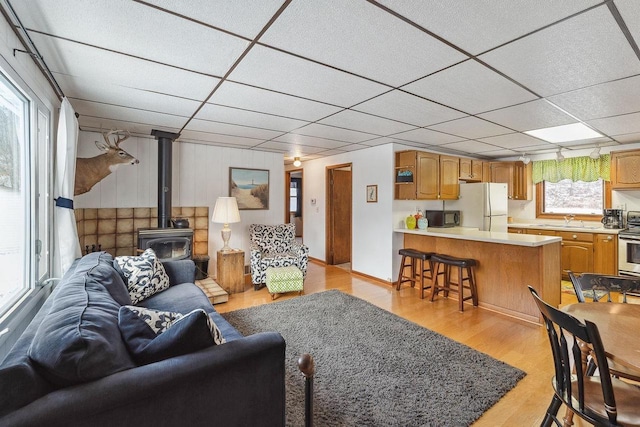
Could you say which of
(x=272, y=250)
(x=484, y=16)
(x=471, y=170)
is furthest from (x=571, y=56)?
(x=272, y=250)

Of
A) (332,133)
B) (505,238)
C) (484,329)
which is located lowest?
(484,329)

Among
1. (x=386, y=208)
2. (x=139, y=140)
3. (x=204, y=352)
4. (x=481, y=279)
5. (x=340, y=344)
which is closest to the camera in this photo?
(x=204, y=352)

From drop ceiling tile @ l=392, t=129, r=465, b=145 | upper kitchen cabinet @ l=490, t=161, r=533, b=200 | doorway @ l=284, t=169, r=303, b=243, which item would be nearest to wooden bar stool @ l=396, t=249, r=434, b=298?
drop ceiling tile @ l=392, t=129, r=465, b=145

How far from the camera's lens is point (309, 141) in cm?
448

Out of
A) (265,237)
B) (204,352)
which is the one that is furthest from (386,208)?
(204,352)

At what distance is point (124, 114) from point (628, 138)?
626cm

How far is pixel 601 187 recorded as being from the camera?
4.94 meters

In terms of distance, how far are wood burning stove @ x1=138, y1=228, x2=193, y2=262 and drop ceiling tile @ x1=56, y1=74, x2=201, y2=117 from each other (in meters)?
1.56

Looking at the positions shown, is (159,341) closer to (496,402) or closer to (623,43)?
(496,402)

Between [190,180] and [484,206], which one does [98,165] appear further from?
[484,206]

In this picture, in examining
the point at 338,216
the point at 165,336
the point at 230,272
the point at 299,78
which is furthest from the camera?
the point at 338,216

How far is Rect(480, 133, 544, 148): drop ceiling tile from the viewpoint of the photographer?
13.2 feet

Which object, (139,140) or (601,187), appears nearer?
(139,140)

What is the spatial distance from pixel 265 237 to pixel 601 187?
18.1 feet
